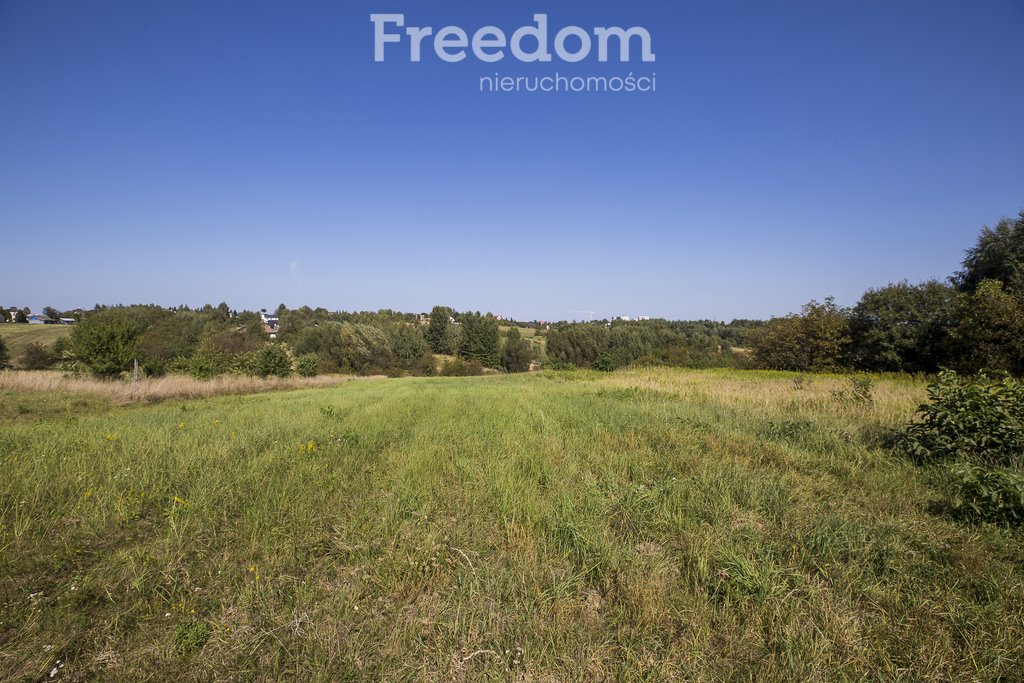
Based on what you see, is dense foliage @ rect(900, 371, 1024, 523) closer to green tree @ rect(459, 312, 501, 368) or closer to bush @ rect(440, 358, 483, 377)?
bush @ rect(440, 358, 483, 377)

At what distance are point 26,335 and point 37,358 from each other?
26.2m

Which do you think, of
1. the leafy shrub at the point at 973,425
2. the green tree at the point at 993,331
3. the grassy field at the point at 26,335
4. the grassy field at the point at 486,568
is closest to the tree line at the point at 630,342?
the green tree at the point at 993,331

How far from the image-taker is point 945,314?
24266 millimetres

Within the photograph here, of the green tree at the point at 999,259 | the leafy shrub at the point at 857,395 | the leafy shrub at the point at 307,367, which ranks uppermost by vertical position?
the green tree at the point at 999,259

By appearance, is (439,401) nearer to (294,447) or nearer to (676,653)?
(294,447)

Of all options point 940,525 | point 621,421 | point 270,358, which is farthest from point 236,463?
point 270,358

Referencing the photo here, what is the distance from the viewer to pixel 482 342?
63.9 meters

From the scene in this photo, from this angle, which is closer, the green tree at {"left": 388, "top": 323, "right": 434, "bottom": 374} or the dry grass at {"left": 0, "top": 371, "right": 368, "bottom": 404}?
the dry grass at {"left": 0, "top": 371, "right": 368, "bottom": 404}

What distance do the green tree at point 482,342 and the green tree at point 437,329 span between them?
7122mm

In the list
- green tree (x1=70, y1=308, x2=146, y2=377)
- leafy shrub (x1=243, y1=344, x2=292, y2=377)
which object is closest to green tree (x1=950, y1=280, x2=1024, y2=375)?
leafy shrub (x1=243, y1=344, x2=292, y2=377)

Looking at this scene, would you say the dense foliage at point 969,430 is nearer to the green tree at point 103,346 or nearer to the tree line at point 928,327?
the tree line at point 928,327

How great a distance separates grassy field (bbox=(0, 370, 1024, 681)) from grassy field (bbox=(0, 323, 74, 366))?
215ft

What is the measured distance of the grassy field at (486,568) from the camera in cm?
213

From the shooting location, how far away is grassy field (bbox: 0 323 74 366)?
1847 inches
